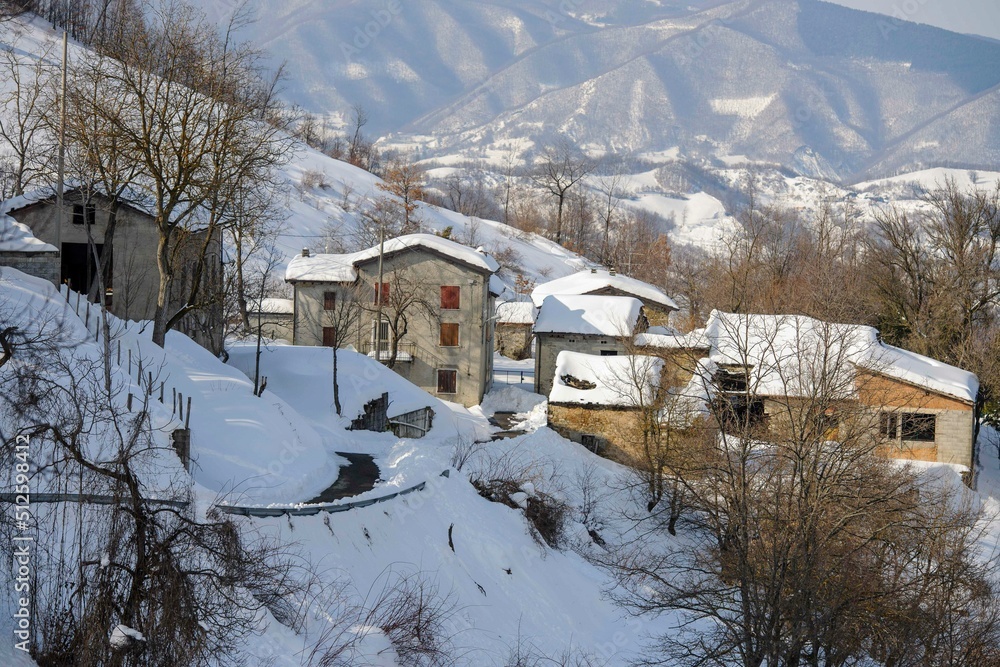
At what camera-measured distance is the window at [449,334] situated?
39875 millimetres

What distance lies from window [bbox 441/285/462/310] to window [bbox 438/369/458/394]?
2968 millimetres

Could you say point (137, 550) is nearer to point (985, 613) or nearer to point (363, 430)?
point (985, 613)

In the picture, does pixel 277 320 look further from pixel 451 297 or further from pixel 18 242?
pixel 18 242

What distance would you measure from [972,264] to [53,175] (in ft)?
131

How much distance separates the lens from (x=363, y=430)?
2897 centimetres

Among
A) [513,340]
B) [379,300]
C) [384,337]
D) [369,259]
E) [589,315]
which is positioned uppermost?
[369,259]

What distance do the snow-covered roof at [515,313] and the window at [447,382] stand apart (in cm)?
1709

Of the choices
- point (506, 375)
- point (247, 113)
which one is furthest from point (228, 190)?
point (506, 375)

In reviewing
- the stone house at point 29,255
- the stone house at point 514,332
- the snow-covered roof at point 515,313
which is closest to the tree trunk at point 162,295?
the stone house at point 29,255

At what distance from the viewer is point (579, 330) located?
1588 inches

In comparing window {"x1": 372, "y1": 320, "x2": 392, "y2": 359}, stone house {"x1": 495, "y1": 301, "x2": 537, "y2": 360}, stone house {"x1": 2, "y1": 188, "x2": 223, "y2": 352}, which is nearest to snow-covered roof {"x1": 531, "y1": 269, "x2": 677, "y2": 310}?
stone house {"x1": 495, "y1": 301, "x2": 537, "y2": 360}

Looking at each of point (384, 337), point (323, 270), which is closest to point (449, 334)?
point (384, 337)

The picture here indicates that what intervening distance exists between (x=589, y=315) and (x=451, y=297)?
22.2ft

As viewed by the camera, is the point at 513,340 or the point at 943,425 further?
the point at 513,340
